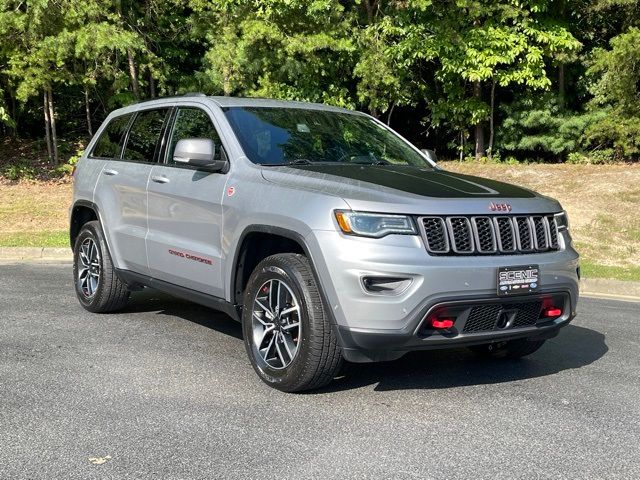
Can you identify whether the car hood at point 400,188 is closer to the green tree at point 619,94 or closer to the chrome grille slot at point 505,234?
the chrome grille slot at point 505,234

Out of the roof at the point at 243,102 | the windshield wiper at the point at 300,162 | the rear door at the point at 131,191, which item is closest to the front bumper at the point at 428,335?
the windshield wiper at the point at 300,162

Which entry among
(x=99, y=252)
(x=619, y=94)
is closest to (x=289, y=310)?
(x=99, y=252)

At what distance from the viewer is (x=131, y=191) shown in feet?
21.7

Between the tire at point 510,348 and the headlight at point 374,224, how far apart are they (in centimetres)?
166

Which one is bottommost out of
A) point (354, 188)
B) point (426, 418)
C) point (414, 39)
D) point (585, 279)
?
point (585, 279)

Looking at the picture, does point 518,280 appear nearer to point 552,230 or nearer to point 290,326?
point 552,230

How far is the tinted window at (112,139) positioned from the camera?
7.26 meters

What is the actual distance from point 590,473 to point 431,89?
72.4 feet

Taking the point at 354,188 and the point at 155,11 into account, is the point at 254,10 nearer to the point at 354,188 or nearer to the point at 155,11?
the point at 155,11

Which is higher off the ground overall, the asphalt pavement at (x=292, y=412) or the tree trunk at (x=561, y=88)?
the tree trunk at (x=561, y=88)

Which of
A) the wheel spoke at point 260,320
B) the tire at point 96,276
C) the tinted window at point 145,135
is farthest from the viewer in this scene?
the tire at point 96,276

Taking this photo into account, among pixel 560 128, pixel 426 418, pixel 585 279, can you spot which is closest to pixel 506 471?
pixel 426 418

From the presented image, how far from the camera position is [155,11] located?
78.2ft

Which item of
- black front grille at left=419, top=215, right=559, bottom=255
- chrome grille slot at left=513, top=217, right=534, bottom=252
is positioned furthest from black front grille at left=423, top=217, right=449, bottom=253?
chrome grille slot at left=513, top=217, right=534, bottom=252
